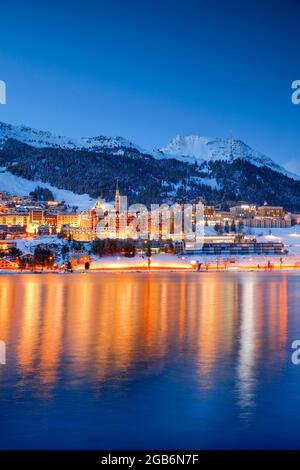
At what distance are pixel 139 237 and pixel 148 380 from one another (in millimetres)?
50880

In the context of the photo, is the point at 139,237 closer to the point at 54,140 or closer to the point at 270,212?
the point at 270,212

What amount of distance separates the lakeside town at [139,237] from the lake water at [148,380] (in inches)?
1024

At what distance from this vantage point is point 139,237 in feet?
192

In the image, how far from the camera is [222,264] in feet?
152

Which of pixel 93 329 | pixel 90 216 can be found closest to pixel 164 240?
pixel 90 216

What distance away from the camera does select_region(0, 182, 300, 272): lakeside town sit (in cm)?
4334

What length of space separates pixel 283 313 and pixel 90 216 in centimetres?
5308

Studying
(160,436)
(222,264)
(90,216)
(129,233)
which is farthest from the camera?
(90,216)

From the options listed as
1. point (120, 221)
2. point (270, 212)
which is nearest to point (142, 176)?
point (270, 212)

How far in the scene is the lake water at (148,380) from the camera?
18.3ft

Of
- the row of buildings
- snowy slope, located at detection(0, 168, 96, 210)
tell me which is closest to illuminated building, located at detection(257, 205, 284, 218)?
the row of buildings

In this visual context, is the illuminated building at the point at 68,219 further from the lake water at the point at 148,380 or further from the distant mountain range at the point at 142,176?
the lake water at the point at 148,380

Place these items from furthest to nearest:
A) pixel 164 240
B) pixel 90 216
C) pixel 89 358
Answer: pixel 90 216 < pixel 164 240 < pixel 89 358

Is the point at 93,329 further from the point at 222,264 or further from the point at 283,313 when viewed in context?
the point at 222,264
